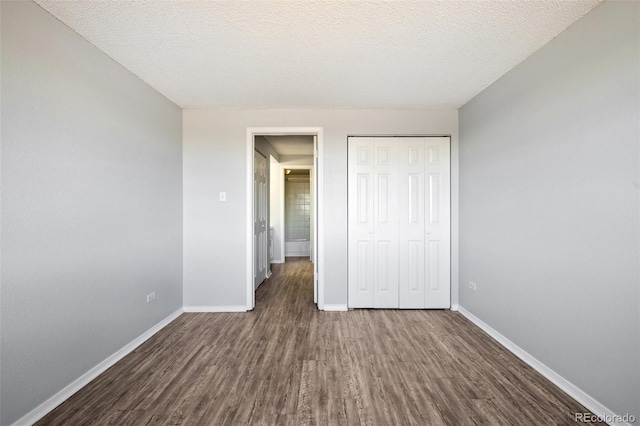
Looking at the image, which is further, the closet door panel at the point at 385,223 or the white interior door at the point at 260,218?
the white interior door at the point at 260,218

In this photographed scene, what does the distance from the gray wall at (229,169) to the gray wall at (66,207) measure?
0.60 m

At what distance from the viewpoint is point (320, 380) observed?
1.93 m

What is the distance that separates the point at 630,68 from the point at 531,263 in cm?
139

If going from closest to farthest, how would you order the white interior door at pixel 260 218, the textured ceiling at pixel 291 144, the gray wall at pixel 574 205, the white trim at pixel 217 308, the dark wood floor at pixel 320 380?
the gray wall at pixel 574 205 → the dark wood floor at pixel 320 380 → the white trim at pixel 217 308 → the white interior door at pixel 260 218 → the textured ceiling at pixel 291 144

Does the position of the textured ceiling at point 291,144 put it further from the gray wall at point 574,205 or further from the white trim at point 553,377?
the white trim at point 553,377

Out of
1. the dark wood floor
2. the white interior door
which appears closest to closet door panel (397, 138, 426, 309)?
the dark wood floor

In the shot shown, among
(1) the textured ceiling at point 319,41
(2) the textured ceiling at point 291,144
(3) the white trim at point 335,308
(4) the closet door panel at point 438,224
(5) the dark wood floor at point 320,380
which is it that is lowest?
(5) the dark wood floor at point 320,380

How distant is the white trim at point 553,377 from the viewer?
1601 millimetres

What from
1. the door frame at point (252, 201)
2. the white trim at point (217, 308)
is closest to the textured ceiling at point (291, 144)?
the door frame at point (252, 201)

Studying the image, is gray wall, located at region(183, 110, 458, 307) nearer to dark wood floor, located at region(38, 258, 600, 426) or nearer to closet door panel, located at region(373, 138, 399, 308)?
closet door panel, located at region(373, 138, 399, 308)

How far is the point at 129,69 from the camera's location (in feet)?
7.71

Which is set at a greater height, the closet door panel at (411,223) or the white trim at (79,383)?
the closet door panel at (411,223)

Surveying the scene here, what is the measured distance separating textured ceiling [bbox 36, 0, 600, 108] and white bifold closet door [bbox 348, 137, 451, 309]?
0.70 metres

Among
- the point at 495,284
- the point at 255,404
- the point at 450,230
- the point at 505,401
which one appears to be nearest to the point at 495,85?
the point at 450,230
